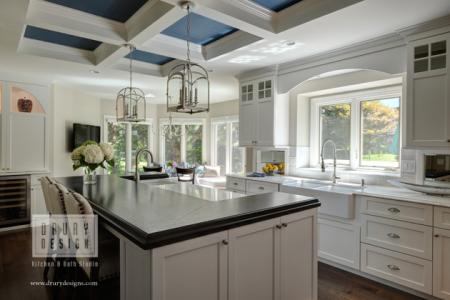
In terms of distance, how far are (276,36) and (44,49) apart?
2764mm

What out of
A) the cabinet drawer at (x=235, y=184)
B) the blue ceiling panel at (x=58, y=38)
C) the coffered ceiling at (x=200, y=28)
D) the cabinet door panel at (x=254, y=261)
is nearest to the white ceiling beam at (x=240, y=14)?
the coffered ceiling at (x=200, y=28)

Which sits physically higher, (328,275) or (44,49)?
(44,49)

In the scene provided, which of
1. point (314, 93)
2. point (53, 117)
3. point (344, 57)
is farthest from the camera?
point (53, 117)

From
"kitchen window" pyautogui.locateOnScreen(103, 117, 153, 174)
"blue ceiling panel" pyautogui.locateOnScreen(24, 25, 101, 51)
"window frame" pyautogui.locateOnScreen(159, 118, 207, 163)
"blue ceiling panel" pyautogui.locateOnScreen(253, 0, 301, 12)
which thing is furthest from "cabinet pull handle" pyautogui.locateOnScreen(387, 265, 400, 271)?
"kitchen window" pyautogui.locateOnScreen(103, 117, 153, 174)

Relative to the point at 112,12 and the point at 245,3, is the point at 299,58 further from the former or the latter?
the point at 112,12

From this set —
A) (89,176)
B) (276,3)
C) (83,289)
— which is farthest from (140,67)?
(83,289)

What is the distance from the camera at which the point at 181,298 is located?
45.5 inches

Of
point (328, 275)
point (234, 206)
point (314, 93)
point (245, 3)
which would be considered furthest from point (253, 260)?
point (314, 93)

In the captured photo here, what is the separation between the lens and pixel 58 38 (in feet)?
10.3

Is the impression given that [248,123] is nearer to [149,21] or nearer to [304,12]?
[304,12]

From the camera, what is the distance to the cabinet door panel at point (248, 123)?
4078 millimetres

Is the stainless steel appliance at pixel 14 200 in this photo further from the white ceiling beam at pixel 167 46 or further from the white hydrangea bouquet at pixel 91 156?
the white ceiling beam at pixel 167 46

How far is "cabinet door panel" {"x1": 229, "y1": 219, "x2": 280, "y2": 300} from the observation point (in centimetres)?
134

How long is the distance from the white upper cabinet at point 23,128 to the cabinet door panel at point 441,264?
5455 millimetres
